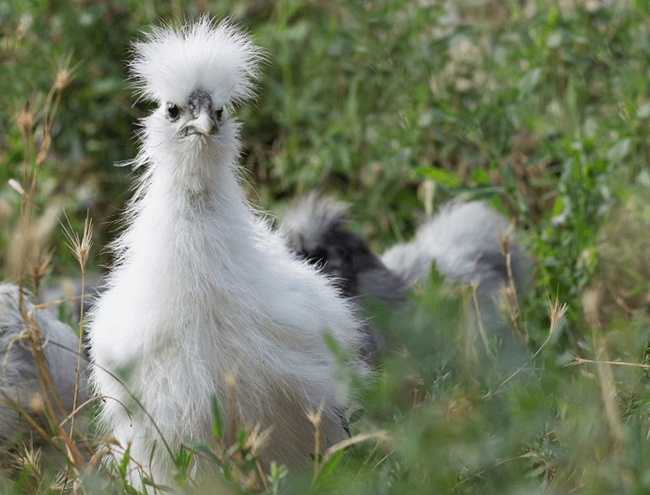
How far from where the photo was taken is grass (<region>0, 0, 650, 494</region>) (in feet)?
6.30

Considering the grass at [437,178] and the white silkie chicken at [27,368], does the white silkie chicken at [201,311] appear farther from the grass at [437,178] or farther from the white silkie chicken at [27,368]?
the white silkie chicken at [27,368]

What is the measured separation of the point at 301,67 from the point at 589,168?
1.98 meters

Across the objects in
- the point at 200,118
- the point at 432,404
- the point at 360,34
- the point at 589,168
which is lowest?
the point at 589,168

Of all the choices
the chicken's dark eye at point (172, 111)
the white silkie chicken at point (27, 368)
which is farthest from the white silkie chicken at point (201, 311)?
the white silkie chicken at point (27, 368)

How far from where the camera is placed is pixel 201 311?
2.35 m

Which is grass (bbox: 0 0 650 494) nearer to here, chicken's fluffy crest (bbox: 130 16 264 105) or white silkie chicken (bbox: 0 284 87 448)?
white silkie chicken (bbox: 0 284 87 448)

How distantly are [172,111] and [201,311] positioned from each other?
57 centimetres

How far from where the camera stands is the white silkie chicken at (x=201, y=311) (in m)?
2.32

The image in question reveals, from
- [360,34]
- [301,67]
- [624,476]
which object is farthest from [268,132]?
[624,476]

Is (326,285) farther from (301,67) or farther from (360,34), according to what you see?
(301,67)

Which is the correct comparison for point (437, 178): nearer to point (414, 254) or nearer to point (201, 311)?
point (414, 254)

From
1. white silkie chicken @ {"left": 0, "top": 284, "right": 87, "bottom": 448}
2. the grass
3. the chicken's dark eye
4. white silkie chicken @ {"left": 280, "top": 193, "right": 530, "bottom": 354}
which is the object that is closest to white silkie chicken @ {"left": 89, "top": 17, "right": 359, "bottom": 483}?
the chicken's dark eye

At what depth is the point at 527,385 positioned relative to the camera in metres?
2.04

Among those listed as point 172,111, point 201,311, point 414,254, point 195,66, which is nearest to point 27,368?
point 201,311
